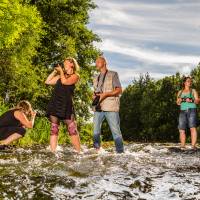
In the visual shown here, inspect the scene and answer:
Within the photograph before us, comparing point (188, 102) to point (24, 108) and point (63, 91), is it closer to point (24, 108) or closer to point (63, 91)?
point (63, 91)

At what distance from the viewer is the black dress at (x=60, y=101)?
33.8ft

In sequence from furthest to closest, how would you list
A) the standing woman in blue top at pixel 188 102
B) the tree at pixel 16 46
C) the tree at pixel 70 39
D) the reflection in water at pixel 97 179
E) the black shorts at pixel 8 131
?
the tree at pixel 70 39 < the tree at pixel 16 46 < the standing woman in blue top at pixel 188 102 < the black shorts at pixel 8 131 < the reflection in water at pixel 97 179

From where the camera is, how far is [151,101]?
201 ft

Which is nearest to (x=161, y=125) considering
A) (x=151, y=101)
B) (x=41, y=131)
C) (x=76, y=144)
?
(x=151, y=101)

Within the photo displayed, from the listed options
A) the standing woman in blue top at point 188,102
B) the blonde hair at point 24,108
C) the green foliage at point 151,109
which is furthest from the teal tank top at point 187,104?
the green foliage at point 151,109

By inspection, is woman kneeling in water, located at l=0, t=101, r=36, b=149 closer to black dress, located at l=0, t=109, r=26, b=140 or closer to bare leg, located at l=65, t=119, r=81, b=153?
black dress, located at l=0, t=109, r=26, b=140

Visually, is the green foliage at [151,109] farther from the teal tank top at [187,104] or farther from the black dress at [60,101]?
the black dress at [60,101]

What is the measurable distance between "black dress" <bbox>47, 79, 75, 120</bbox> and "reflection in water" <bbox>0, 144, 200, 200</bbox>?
1.52 m

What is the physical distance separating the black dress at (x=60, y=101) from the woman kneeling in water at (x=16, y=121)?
1.54ft

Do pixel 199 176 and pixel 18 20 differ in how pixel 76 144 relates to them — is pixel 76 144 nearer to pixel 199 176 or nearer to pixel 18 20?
pixel 199 176

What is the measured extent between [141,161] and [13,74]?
15.3 meters

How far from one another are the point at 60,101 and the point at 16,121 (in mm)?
1073

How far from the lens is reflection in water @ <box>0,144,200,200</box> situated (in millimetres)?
5582

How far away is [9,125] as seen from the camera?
10438mm
